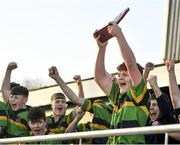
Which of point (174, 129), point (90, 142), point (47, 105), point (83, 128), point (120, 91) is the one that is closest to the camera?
point (174, 129)

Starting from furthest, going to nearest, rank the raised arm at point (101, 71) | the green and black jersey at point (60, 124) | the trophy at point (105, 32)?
the green and black jersey at point (60, 124)
the raised arm at point (101, 71)
the trophy at point (105, 32)

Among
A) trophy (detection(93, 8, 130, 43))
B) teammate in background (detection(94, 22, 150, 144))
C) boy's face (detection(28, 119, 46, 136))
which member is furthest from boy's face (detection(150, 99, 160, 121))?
boy's face (detection(28, 119, 46, 136))

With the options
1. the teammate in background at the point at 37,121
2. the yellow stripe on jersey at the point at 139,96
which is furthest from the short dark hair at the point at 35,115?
the yellow stripe on jersey at the point at 139,96

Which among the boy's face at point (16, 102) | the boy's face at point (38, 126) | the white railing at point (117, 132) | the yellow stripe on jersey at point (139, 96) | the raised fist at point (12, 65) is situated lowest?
the white railing at point (117, 132)

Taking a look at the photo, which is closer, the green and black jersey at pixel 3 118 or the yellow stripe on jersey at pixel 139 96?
the yellow stripe on jersey at pixel 139 96

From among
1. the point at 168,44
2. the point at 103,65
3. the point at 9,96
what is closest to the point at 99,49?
the point at 103,65

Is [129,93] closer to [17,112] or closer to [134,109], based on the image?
[134,109]

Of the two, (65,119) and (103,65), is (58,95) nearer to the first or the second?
(65,119)

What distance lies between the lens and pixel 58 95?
5.79 meters

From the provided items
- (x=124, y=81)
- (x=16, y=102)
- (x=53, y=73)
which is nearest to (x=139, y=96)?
(x=124, y=81)

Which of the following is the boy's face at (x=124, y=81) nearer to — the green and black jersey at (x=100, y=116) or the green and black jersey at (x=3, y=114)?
the green and black jersey at (x=100, y=116)

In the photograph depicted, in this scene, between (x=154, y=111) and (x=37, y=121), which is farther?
(x=37, y=121)

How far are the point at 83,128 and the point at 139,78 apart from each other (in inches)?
71.1

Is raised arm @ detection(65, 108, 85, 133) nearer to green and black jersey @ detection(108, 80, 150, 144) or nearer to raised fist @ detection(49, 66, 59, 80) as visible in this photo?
raised fist @ detection(49, 66, 59, 80)
